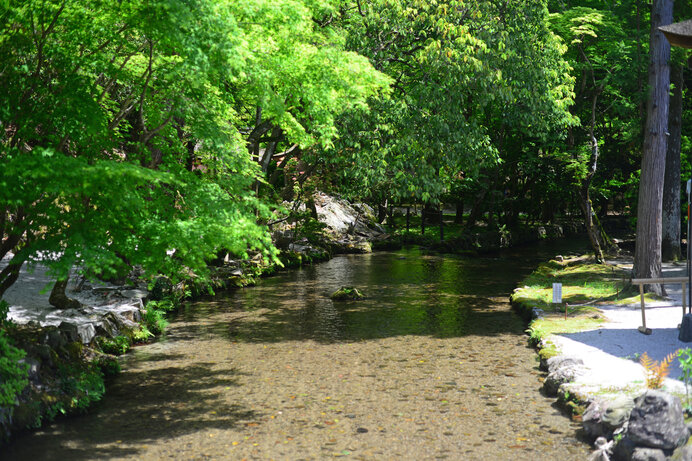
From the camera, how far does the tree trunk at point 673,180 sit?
22828 mm

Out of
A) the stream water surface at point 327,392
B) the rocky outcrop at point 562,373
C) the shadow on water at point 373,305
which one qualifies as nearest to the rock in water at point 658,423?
the stream water surface at point 327,392

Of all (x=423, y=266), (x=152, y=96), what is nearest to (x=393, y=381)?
(x=152, y=96)

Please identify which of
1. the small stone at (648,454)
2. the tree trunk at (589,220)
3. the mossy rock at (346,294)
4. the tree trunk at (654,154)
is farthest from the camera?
the tree trunk at (589,220)

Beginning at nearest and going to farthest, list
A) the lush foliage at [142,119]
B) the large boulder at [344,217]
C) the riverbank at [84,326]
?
the lush foliage at [142,119] → the riverbank at [84,326] → the large boulder at [344,217]

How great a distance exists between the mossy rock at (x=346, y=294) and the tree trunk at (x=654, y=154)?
343 inches

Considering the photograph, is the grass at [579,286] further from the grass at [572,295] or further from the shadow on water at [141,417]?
the shadow on water at [141,417]

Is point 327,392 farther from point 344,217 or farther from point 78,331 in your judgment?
point 344,217

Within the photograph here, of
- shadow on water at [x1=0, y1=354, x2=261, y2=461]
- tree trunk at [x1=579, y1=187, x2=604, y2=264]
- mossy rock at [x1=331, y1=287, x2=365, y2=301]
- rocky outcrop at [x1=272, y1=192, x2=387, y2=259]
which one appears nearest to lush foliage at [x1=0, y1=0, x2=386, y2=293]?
shadow on water at [x1=0, y1=354, x2=261, y2=461]

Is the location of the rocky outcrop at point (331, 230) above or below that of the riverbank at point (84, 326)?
above

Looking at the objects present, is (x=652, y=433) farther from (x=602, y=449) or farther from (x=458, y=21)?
(x=458, y=21)

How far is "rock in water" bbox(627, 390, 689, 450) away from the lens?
7.61 m

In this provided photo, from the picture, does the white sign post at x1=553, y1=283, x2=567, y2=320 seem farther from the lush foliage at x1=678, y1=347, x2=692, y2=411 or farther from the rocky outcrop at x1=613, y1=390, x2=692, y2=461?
the rocky outcrop at x1=613, y1=390, x2=692, y2=461

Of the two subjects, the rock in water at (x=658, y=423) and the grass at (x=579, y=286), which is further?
the grass at (x=579, y=286)

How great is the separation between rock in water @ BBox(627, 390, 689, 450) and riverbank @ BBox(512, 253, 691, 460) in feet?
0.18
